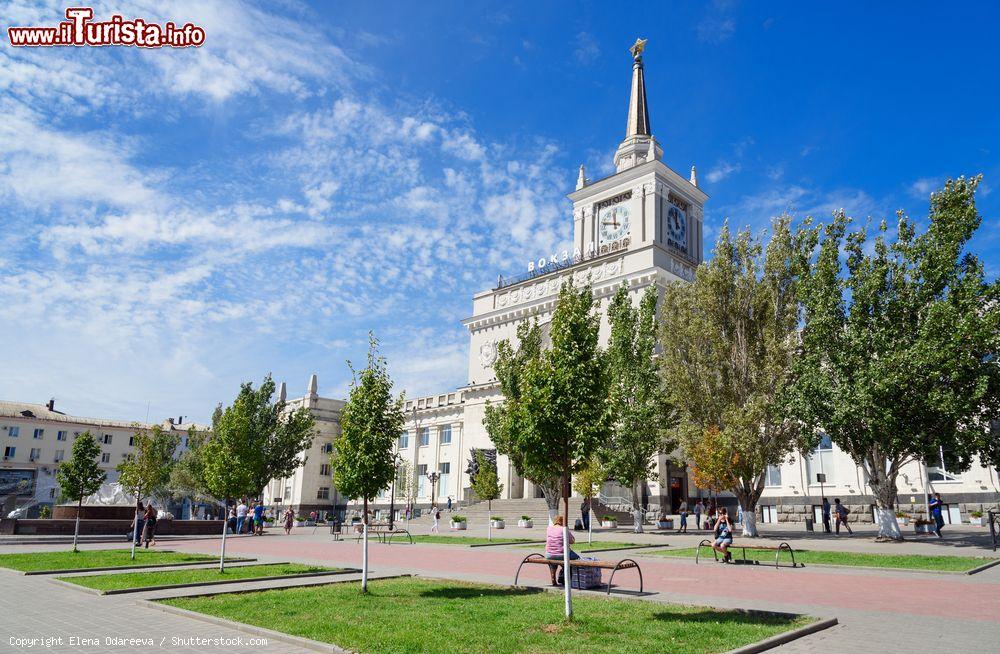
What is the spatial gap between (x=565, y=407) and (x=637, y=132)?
6198 cm

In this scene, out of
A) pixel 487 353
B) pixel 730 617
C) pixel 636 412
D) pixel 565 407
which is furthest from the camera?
pixel 487 353

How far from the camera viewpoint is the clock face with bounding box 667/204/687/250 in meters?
63.8

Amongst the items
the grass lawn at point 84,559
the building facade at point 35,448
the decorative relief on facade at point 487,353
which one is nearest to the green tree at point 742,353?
the grass lawn at point 84,559

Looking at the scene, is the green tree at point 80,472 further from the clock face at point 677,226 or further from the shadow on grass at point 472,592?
the clock face at point 677,226

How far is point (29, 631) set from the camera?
10.0 metres

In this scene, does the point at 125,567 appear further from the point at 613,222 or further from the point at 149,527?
the point at 613,222

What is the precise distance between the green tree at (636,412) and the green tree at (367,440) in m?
23.4

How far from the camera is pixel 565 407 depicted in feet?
38.7

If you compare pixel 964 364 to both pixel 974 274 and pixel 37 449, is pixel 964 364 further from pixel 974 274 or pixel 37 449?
pixel 37 449

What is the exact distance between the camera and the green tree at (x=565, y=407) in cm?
1172

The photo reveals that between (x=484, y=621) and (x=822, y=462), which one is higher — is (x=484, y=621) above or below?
below

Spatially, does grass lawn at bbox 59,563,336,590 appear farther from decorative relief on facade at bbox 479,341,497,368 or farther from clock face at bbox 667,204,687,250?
clock face at bbox 667,204,687,250

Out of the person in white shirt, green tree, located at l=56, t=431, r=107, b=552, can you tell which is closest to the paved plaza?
green tree, located at l=56, t=431, r=107, b=552

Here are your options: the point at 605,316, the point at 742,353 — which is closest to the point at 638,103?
the point at 605,316
